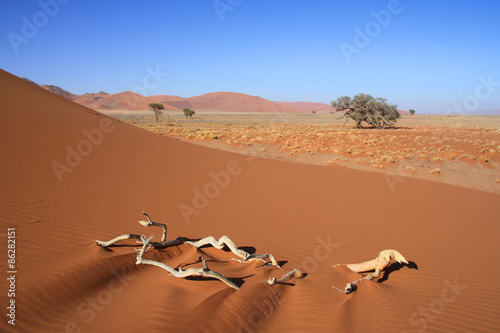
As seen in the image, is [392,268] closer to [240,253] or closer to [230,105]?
[240,253]

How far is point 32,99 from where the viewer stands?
51.0ft

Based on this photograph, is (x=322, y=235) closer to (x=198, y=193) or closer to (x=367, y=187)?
(x=198, y=193)

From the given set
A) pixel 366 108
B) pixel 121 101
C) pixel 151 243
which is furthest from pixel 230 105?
pixel 151 243

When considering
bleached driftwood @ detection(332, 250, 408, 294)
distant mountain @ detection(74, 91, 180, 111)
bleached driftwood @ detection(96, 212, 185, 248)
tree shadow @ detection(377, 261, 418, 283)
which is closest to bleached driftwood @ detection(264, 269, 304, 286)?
bleached driftwood @ detection(332, 250, 408, 294)

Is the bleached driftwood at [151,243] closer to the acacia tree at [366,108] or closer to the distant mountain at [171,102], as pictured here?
the acacia tree at [366,108]

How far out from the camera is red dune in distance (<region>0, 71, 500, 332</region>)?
320cm

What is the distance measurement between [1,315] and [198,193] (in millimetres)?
6000

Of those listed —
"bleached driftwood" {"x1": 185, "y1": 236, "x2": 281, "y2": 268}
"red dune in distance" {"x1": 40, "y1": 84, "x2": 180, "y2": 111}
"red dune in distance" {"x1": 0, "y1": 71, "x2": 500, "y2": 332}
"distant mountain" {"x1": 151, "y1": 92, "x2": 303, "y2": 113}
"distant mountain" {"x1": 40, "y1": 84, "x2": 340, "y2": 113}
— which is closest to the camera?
"red dune in distance" {"x1": 0, "y1": 71, "x2": 500, "y2": 332}

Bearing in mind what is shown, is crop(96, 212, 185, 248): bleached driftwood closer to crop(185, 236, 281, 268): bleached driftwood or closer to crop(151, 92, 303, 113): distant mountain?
crop(185, 236, 281, 268): bleached driftwood

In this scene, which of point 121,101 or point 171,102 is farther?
point 171,102

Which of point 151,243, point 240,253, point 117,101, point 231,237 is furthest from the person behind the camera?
point 117,101

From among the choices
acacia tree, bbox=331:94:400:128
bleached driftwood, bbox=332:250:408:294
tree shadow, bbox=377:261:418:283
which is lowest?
tree shadow, bbox=377:261:418:283

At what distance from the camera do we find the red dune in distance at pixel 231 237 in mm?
3199

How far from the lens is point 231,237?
19.2ft
